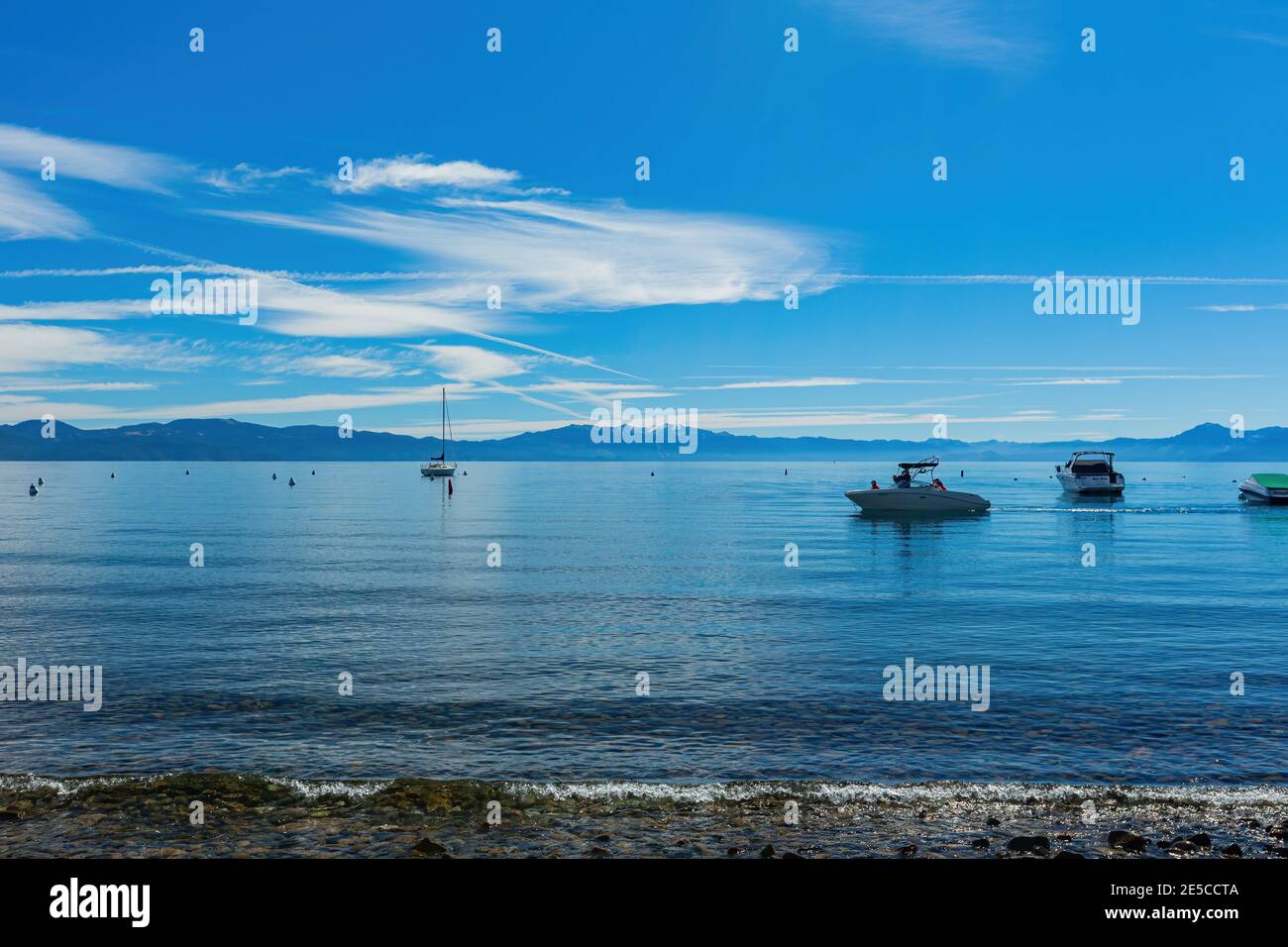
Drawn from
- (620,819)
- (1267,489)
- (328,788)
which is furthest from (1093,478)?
(328,788)

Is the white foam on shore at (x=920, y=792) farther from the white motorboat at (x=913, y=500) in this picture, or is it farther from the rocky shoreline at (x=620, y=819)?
the white motorboat at (x=913, y=500)

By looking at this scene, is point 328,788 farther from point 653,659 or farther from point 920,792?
point 653,659

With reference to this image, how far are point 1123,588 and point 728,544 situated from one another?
32.7 m

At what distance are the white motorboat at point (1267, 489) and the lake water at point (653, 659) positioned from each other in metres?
63.6

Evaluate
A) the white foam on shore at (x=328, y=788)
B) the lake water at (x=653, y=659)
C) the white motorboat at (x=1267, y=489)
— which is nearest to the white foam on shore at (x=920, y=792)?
the lake water at (x=653, y=659)

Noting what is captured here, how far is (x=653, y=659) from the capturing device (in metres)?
28.9

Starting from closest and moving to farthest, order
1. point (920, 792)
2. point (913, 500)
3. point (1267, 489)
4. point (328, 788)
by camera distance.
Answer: point (920, 792) < point (328, 788) < point (913, 500) < point (1267, 489)

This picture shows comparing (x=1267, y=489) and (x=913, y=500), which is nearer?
(x=913, y=500)

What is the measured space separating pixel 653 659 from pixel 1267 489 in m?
124

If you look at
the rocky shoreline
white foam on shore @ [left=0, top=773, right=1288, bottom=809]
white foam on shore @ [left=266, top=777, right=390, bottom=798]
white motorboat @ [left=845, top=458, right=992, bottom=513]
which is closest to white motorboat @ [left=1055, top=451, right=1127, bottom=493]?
white motorboat @ [left=845, top=458, right=992, bottom=513]
